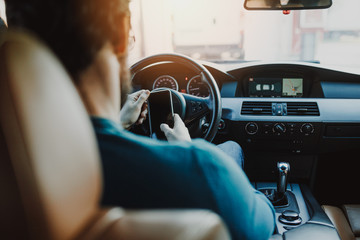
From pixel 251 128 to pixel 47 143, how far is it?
92.1 inches

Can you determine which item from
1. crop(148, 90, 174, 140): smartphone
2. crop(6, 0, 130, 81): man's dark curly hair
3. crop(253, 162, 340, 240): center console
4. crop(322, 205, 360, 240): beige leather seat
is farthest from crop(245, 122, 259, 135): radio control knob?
crop(6, 0, 130, 81): man's dark curly hair

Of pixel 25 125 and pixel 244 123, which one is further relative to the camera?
pixel 244 123

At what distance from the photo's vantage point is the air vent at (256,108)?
109 inches

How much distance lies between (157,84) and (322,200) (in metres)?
1.69

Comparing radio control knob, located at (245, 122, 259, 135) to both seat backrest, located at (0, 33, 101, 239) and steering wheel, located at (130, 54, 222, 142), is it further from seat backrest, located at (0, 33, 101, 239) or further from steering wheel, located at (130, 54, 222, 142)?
seat backrest, located at (0, 33, 101, 239)

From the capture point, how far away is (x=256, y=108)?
2.78 meters

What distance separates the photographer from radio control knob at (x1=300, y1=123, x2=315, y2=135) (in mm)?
2689

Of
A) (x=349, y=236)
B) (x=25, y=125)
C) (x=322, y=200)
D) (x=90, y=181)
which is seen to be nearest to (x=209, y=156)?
(x=90, y=181)

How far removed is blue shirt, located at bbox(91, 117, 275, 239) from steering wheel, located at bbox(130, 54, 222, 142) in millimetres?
1059

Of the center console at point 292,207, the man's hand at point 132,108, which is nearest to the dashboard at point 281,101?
the center console at point 292,207

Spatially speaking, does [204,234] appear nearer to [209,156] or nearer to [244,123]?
[209,156]

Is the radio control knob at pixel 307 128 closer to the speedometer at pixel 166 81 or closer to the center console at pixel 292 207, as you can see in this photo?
the center console at pixel 292 207

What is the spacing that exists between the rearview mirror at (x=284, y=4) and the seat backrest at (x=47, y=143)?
188 cm

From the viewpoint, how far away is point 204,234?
664 mm
